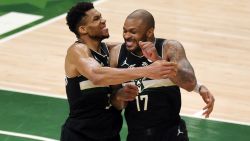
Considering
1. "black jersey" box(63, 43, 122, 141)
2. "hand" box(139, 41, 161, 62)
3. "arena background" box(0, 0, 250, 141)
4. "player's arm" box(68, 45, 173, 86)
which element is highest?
"hand" box(139, 41, 161, 62)

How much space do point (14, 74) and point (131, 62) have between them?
5.34 meters

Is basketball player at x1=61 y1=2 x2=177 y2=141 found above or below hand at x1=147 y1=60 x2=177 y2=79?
below

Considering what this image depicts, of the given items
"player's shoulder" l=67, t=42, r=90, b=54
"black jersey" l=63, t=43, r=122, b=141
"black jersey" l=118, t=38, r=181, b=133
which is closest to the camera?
"black jersey" l=118, t=38, r=181, b=133

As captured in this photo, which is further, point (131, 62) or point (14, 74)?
point (14, 74)

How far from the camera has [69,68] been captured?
6336mm

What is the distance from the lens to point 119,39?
42.1ft

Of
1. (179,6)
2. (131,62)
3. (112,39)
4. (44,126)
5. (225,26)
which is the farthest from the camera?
(179,6)

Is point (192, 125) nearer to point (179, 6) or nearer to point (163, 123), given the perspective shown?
point (163, 123)

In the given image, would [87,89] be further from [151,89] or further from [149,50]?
[149,50]

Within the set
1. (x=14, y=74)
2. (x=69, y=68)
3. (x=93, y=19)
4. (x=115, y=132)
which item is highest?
(x=93, y=19)

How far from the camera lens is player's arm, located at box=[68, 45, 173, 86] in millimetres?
5445

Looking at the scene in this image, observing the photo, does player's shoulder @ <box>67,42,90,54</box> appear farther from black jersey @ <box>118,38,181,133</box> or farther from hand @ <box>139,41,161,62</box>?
hand @ <box>139,41,161,62</box>

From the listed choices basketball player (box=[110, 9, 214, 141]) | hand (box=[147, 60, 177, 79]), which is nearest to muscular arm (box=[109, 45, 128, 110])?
basketball player (box=[110, 9, 214, 141])

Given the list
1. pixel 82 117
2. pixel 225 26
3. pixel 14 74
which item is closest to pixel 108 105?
pixel 82 117
